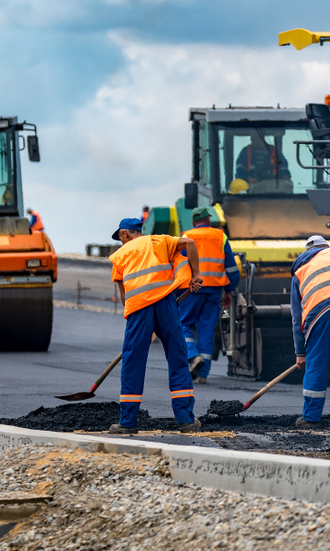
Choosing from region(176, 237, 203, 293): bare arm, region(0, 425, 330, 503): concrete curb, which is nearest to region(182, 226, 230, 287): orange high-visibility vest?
region(176, 237, 203, 293): bare arm

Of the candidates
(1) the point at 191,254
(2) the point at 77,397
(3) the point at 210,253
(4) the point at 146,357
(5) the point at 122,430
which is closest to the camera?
(5) the point at 122,430

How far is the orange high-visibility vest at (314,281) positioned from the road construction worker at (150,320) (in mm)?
1051

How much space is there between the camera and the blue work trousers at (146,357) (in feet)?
19.8

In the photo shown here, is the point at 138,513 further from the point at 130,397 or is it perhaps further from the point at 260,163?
the point at 260,163

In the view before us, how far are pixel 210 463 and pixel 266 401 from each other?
4.44m

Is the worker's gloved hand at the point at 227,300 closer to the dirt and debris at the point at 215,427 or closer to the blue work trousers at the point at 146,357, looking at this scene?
the dirt and debris at the point at 215,427

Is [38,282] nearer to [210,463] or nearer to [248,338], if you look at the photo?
[248,338]

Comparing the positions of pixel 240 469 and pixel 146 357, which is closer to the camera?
pixel 240 469

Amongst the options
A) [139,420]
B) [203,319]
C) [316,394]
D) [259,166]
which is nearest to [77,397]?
[139,420]

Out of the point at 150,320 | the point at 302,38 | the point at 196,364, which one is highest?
the point at 302,38

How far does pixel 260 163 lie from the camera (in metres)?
11.9

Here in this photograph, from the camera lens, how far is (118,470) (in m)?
4.40

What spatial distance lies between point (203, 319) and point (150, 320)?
13.2 ft

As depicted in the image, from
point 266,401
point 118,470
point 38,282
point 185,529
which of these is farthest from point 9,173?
point 185,529
